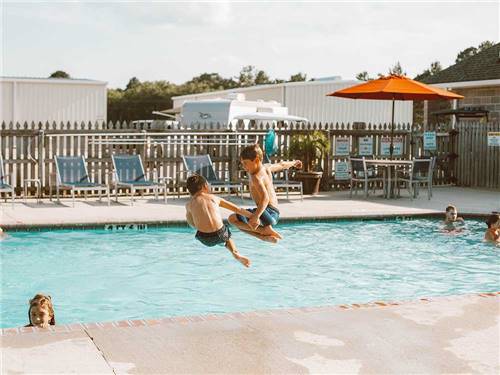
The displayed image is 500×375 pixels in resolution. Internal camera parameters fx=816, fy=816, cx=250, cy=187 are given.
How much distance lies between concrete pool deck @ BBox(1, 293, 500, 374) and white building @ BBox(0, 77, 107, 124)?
2880 cm

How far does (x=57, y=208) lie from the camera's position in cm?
1402

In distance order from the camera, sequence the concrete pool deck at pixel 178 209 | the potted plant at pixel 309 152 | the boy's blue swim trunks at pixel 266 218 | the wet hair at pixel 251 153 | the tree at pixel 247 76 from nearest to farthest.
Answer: the wet hair at pixel 251 153, the boy's blue swim trunks at pixel 266 218, the concrete pool deck at pixel 178 209, the potted plant at pixel 309 152, the tree at pixel 247 76

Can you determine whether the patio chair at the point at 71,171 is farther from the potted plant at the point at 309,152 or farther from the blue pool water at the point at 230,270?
the potted plant at the point at 309,152

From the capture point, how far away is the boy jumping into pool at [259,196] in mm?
6340

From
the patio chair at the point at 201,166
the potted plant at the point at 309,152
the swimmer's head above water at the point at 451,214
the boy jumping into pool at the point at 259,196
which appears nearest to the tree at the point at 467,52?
the potted plant at the point at 309,152

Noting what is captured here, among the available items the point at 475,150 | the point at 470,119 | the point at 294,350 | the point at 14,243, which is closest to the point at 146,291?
the point at 14,243

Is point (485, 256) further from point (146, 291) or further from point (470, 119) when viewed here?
point (470, 119)

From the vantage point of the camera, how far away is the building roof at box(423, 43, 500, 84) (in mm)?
22828

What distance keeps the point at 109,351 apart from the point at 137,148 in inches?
461

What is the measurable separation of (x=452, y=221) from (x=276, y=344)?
8.34 metres

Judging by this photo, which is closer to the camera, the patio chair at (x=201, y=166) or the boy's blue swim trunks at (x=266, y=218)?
the boy's blue swim trunks at (x=266, y=218)

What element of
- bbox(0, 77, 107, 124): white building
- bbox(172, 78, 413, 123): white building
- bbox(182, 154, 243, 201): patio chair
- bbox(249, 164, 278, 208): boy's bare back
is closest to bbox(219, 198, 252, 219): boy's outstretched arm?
bbox(249, 164, 278, 208): boy's bare back

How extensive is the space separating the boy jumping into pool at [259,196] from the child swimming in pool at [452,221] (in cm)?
702

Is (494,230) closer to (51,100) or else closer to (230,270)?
(230,270)
